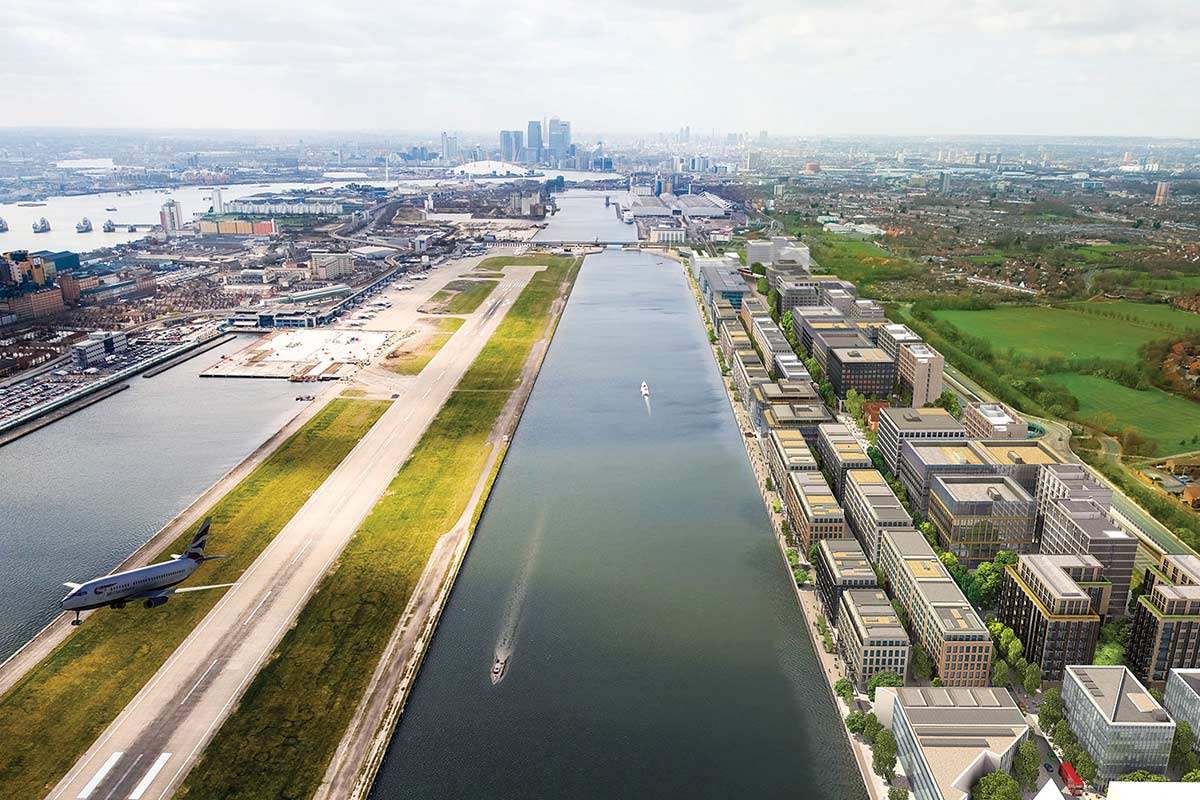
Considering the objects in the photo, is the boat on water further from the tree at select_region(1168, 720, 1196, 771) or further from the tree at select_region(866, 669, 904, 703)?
the tree at select_region(1168, 720, 1196, 771)

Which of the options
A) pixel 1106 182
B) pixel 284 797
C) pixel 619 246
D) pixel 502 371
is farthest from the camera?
pixel 1106 182

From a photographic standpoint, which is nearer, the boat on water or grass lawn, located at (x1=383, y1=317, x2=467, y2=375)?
the boat on water

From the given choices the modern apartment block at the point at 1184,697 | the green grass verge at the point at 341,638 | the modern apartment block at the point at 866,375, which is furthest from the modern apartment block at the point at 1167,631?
the modern apartment block at the point at 866,375

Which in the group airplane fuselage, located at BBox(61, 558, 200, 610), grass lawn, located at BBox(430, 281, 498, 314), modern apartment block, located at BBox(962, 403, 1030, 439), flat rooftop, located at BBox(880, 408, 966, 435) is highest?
flat rooftop, located at BBox(880, 408, 966, 435)

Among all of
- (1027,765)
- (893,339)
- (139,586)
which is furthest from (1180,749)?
(893,339)

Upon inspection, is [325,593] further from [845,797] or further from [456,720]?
[845,797]

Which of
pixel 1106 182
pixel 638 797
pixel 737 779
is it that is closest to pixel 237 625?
pixel 638 797

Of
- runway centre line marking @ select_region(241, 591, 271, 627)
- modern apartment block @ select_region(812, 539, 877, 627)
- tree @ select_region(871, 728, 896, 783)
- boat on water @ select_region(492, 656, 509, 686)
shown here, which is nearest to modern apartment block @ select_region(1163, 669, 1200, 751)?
tree @ select_region(871, 728, 896, 783)
